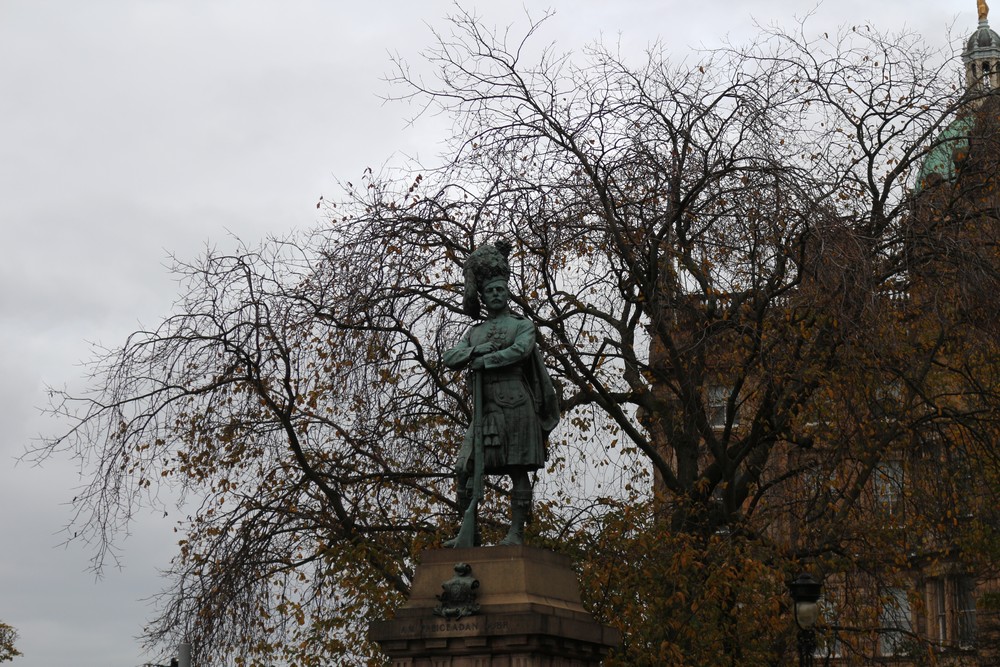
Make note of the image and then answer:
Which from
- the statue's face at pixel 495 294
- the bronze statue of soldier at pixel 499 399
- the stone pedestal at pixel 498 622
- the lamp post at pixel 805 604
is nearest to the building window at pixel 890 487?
the lamp post at pixel 805 604

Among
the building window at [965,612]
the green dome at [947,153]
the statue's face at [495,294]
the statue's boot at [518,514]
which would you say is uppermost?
the green dome at [947,153]

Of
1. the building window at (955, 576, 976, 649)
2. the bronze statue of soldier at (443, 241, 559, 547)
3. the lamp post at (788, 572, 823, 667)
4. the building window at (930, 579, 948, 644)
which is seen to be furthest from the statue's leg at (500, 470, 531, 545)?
the building window at (930, 579, 948, 644)

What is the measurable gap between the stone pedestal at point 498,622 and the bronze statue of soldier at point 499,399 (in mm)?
319

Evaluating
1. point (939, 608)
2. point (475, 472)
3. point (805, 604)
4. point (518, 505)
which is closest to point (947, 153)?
point (805, 604)

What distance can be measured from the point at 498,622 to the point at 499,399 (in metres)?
2.04

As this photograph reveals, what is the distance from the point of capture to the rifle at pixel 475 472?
12773 mm

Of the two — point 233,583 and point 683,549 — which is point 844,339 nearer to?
point 683,549

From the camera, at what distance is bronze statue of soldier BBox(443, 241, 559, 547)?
508 inches

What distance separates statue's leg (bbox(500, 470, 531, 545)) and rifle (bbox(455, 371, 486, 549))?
0.97 feet

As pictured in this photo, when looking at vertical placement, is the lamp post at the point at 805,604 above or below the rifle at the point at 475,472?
below

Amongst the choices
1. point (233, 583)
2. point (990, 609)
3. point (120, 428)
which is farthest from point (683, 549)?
point (990, 609)

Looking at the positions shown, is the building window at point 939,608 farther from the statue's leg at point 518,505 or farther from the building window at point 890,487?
the statue's leg at point 518,505

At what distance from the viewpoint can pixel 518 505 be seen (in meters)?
12.9

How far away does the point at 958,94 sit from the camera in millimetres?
19312
